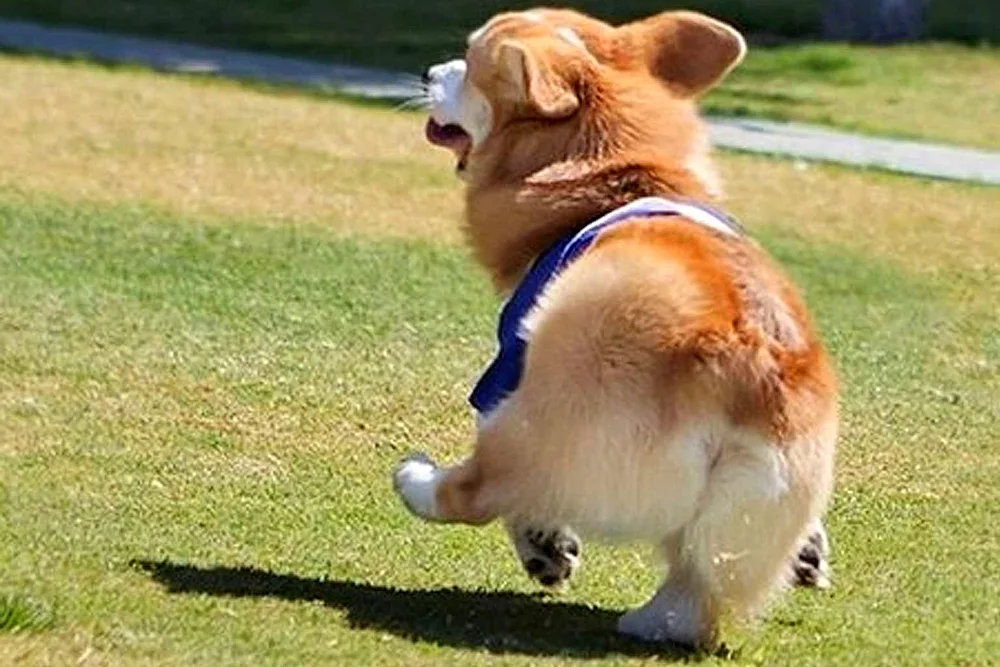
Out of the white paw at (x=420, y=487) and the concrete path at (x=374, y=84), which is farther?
the concrete path at (x=374, y=84)

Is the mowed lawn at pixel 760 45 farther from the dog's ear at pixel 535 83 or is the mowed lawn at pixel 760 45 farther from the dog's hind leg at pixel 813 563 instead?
the dog's ear at pixel 535 83

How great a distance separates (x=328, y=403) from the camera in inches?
383

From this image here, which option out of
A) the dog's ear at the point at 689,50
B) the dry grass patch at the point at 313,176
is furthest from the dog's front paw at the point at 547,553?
the dry grass patch at the point at 313,176

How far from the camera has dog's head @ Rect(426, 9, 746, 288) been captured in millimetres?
6852

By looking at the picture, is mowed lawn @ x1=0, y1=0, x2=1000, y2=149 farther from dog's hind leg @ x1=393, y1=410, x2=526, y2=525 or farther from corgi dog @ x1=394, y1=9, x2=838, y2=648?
dog's hind leg @ x1=393, y1=410, x2=526, y2=525

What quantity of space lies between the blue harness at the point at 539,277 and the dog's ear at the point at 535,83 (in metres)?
0.29

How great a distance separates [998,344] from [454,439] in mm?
3635

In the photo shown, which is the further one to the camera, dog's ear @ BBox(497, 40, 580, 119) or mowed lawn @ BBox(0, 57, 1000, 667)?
dog's ear @ BBox(497, 40, 580, 119)

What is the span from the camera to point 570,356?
6.40 meters

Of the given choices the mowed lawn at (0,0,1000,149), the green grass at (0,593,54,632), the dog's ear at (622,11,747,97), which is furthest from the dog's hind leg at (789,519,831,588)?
the mowed lawn at (0,0,1000,149)

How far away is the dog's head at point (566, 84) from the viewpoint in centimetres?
685

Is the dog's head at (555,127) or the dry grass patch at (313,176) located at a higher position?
the dog's head at (555,127)

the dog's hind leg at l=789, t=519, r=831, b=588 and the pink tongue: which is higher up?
the pink tongue

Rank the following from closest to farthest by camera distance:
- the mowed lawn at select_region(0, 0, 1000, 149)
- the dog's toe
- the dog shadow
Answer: the dog shadow < the dog's toe < the mowed lawn at select_region(0, 0, 1000, 149)
